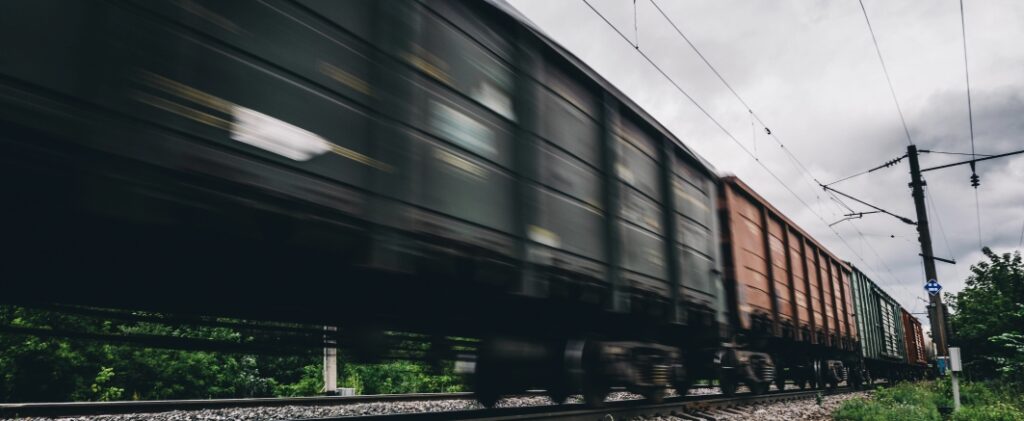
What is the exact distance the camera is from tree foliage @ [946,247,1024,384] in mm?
15324

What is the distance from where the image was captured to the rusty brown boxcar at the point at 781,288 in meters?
9.32

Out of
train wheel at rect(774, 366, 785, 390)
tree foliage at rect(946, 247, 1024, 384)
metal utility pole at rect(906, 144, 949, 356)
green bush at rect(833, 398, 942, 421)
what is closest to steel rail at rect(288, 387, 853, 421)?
green bush at rect(833, 398, 942, 421)

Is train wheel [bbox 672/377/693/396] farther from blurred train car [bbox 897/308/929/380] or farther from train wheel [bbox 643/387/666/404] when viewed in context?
blurred train car [bbox 897/308/929/380]

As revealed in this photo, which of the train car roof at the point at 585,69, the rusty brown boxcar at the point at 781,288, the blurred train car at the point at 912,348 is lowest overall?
the blurred train car at the point at 912,348

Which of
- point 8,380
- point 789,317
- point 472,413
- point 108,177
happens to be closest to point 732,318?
point 789,317

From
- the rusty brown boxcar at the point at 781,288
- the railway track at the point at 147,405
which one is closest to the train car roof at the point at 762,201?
the rusty brown boxcar at the point at 781,288

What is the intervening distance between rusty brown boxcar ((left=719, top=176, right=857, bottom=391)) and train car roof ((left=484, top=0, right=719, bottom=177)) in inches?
73.6

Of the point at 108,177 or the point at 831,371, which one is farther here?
the point at 831,371

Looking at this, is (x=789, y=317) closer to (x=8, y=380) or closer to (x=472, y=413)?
(x=472, y=413)

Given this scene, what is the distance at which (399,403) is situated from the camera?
864 cm

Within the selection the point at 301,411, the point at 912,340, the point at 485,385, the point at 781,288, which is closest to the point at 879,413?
the point at 781,288

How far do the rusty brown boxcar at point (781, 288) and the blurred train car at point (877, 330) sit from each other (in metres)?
2.64

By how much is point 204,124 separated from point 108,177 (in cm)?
46

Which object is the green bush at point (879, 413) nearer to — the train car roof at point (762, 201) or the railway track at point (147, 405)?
the train car roof at point (762, 201)
